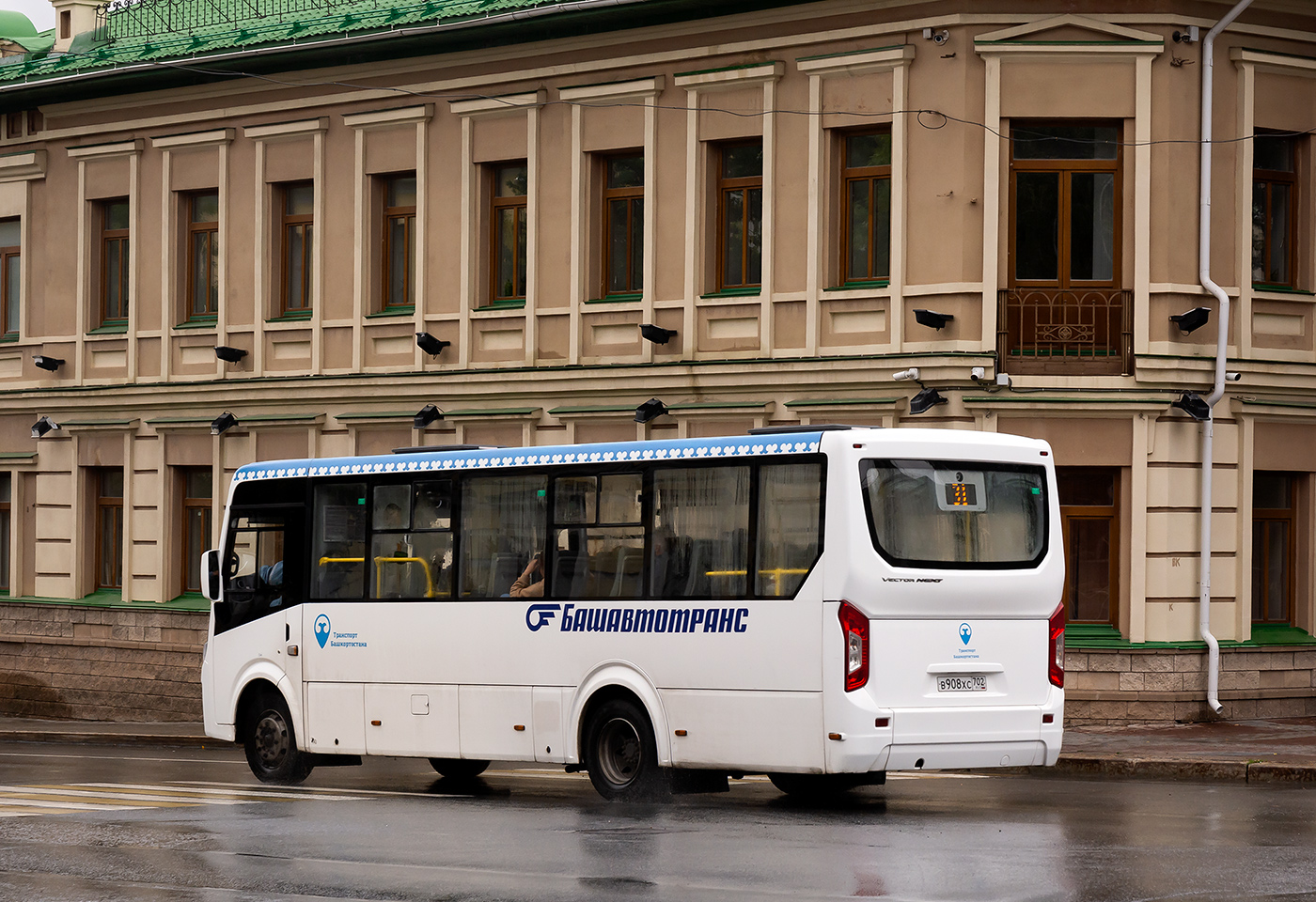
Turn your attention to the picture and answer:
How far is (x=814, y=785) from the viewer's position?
1675cm

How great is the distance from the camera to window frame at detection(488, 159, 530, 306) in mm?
27984

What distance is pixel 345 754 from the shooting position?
18.5 meters

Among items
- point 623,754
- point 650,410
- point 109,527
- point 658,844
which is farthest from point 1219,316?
point 109,527

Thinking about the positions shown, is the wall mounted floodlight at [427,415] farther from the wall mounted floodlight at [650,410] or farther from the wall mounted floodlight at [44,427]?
the wall mounted floodlight at [44,427]

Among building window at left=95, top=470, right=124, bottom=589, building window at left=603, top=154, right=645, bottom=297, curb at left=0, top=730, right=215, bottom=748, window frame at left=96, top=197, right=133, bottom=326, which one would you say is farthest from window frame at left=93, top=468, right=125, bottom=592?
building window at left=603, top=154, right=645, bottom=297

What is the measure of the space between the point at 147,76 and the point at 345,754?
51.4ft

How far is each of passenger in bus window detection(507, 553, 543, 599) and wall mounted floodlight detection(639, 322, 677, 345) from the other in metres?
9.35

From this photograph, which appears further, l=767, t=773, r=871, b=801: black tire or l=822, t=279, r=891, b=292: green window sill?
l=822, t=279, r=891, b=292: green window sill

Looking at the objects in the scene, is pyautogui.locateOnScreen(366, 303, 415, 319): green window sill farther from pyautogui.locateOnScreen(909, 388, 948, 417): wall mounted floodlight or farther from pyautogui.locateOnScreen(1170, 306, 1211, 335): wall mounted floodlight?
pyautogui.locateOnScreen(1170, 306, 1211, 335): wall mounted floodlight

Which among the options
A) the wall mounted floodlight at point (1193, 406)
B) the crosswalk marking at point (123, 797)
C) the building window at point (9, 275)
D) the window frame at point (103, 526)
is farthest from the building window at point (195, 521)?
the wall mounted floodlight at point (1193, 406)

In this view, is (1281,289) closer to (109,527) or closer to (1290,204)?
(1290,204)

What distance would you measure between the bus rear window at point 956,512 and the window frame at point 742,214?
10.2 metres

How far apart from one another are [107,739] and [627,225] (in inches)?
376

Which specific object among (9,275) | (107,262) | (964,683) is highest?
(107,262)
